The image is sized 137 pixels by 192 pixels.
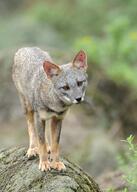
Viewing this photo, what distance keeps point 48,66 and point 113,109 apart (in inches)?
357

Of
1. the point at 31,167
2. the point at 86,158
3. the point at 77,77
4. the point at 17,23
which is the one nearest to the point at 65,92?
the point at 77,77

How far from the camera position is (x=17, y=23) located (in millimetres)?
29984

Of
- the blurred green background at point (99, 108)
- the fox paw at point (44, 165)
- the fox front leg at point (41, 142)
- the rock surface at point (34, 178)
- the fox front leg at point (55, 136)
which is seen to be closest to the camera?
the rock surface at point (34, 178)

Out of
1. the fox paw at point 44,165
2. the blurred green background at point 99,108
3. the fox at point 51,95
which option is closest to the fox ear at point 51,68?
the fox at point 51,95

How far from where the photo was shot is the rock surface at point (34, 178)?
28.0ft

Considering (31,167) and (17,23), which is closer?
(31,167)

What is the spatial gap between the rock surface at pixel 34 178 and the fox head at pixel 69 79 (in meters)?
0.80

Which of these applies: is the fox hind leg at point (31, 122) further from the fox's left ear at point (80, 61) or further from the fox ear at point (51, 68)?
the fox's left ear at point (80, 61)

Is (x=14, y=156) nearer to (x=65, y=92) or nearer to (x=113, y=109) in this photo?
(x=65, y=92)

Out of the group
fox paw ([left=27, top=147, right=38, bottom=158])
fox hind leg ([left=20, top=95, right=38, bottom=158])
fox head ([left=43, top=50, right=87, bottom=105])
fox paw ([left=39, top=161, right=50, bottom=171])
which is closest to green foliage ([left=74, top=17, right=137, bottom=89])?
fox hind leg ([left=20, top=95, right=38, bottom=158])

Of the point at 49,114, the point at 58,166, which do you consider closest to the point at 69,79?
the point at 49,114

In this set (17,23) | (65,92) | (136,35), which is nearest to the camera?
(65,92)

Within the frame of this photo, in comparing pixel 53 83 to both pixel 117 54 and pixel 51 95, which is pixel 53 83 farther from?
pixel 117 54

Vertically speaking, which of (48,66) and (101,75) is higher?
(48,66)
